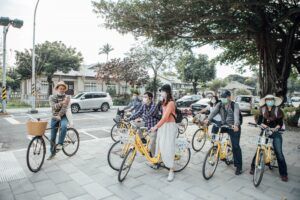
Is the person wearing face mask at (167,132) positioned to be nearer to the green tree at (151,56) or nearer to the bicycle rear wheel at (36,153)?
the bicycle rear wheel at (36,153)

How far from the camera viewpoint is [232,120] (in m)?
4.91

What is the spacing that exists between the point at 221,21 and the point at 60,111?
8.09m

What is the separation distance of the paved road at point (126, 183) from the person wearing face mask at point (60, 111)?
659 mm

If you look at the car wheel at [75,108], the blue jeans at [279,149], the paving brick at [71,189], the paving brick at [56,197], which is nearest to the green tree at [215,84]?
the car wheel at [75,108]

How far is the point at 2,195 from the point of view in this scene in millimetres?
3693

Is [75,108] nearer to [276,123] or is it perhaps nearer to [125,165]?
[125,165]

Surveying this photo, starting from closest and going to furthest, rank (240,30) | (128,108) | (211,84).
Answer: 1. (128,108)
2. (240,30)
3. (211,84)

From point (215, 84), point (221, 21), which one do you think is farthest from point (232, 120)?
point (215, 84)

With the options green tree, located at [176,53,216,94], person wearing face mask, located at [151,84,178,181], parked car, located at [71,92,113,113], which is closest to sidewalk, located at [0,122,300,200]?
person wearing face mask, located at [151,84,178,181]

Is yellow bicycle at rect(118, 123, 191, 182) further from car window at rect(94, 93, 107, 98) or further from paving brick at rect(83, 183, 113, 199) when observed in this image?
car window at rect(94, 93, 107, 98)

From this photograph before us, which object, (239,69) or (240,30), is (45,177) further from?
(239,69)

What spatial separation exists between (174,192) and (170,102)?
5.42 ft

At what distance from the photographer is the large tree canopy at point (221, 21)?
324 inches

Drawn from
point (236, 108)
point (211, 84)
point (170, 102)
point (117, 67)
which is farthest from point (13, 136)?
point (211, 84)
